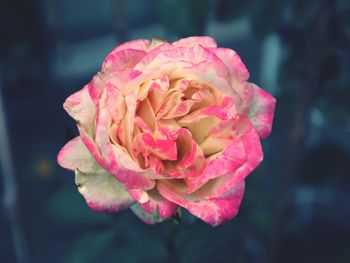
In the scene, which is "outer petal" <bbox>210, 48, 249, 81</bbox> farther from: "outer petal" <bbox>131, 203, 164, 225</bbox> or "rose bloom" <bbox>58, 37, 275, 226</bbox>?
"outer petal" <bbox>131, 203, 164, 225</bbox>

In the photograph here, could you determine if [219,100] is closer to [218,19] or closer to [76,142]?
[76,142]

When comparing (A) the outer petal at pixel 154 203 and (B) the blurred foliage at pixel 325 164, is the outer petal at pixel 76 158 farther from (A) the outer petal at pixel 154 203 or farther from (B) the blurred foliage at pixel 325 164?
(B) the blurred foliage at pixel 325 164

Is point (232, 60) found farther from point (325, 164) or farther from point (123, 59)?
point (325, 164)

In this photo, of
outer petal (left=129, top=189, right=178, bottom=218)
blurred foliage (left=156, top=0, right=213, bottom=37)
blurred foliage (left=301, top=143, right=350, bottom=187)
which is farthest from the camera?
blurred foliage (left=301, top=143, right=350, bottom=187)

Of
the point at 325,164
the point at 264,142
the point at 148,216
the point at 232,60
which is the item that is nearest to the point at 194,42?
the point at 232,60

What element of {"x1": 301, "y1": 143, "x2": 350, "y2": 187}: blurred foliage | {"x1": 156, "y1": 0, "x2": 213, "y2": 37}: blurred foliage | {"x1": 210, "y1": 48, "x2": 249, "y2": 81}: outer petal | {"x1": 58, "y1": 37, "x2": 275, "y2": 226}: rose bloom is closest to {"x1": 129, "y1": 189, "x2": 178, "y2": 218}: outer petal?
{"x1": 58, "y1": 37, "x2": 275, "y2": 226}: rose bloom

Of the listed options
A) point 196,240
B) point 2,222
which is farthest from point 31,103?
point 196,240

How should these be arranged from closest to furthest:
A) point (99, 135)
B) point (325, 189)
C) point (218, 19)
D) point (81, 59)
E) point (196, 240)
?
point (99, 135)
point (196, 240)
point (218, 19)
point (325, 189)
point (81, 59)
